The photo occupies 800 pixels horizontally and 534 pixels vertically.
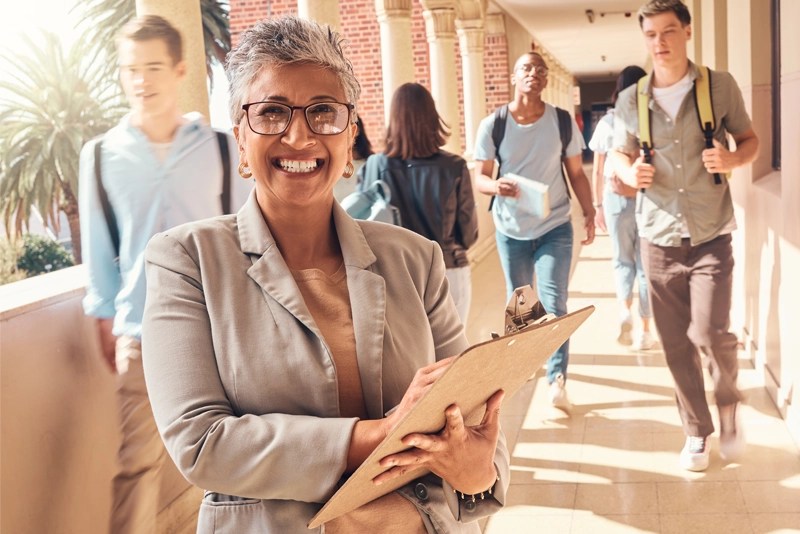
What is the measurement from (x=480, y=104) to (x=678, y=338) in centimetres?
1075

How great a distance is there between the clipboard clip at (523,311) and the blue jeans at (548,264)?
13.9ft

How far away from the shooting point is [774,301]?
5.88 m

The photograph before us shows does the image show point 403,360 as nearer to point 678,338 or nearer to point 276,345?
point 276,345

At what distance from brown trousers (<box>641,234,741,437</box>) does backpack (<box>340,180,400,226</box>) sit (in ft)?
3.98

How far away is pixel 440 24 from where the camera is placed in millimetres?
13102

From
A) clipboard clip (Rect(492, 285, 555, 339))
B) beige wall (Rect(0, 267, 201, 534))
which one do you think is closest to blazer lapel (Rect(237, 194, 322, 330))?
clipboard clip (Rect(492, 285, 555, 339))

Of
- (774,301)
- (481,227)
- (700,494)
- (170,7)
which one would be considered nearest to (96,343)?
(170,7)

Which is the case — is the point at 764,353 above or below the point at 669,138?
below

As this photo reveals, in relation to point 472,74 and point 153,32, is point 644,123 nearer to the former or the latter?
point 153,32

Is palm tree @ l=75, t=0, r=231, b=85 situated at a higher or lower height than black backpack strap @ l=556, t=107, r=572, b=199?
higher

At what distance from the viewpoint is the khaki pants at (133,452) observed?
3.63m

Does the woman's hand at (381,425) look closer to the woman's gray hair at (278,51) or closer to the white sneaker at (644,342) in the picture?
the woman's gray hair at (278,51)

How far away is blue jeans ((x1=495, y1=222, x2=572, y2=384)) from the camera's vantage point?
5.93m

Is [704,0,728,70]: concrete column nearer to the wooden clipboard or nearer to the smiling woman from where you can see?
the smiling woman
